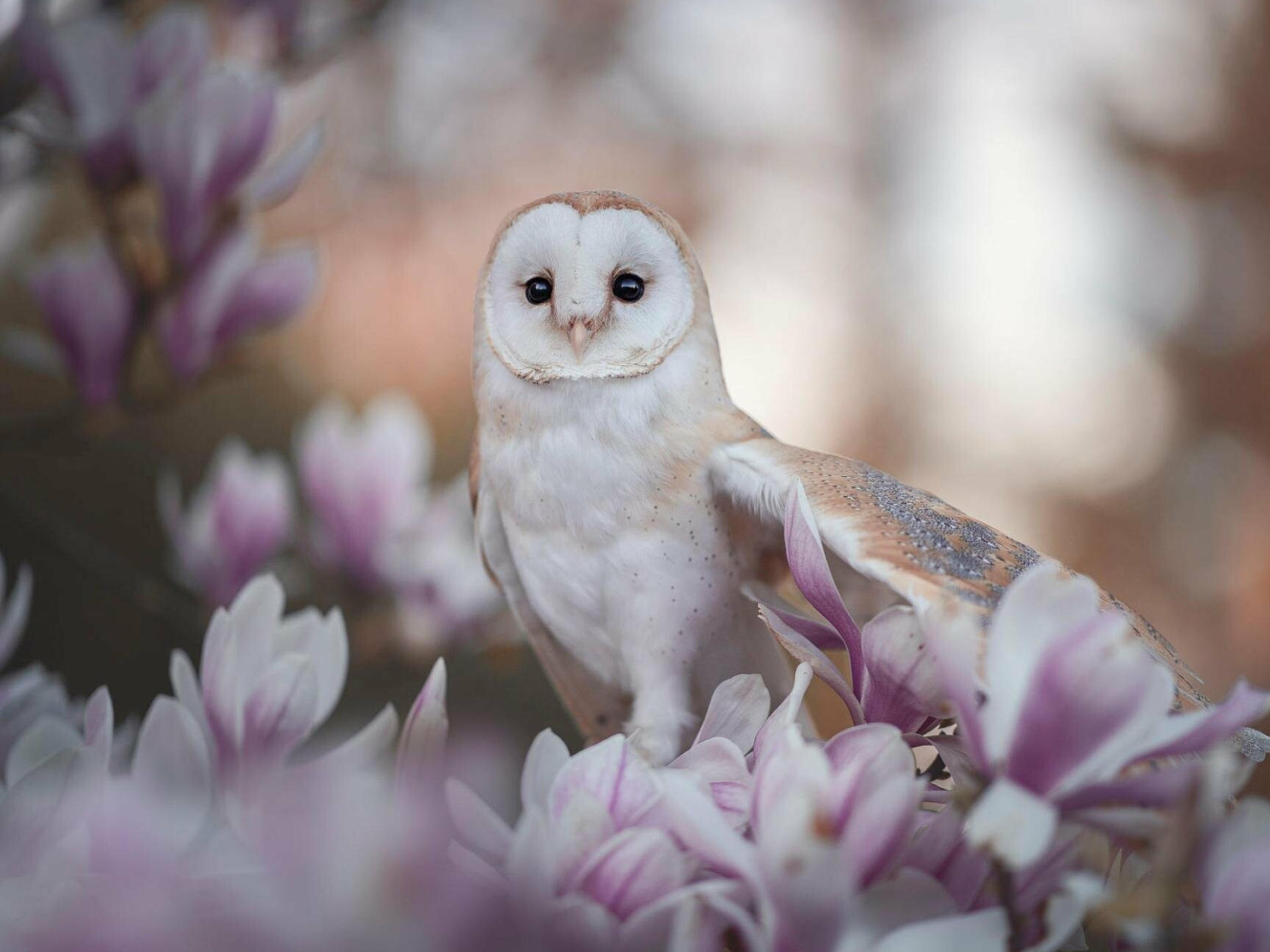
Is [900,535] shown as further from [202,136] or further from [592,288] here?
[202,136]

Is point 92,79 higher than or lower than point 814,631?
higher

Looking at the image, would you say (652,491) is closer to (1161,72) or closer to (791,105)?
(791,105)

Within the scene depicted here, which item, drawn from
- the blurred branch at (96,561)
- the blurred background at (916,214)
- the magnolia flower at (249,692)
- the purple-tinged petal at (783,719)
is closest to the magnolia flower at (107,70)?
the blurred branch at (96,561)

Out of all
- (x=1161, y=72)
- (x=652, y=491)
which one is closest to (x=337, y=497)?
(x=652, y=491)

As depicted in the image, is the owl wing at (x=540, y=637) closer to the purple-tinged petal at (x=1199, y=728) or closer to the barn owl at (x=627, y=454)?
the barn owl at (x=627, y=454)

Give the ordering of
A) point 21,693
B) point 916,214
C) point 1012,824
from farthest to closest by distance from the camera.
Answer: point 916,214 < point 21,693 < point 1012,824

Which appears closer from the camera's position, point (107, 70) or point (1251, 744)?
point (1251, 744)

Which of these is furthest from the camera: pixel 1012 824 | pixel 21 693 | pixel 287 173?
pixel 287 173

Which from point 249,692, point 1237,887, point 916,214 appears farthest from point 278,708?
point 916,214
